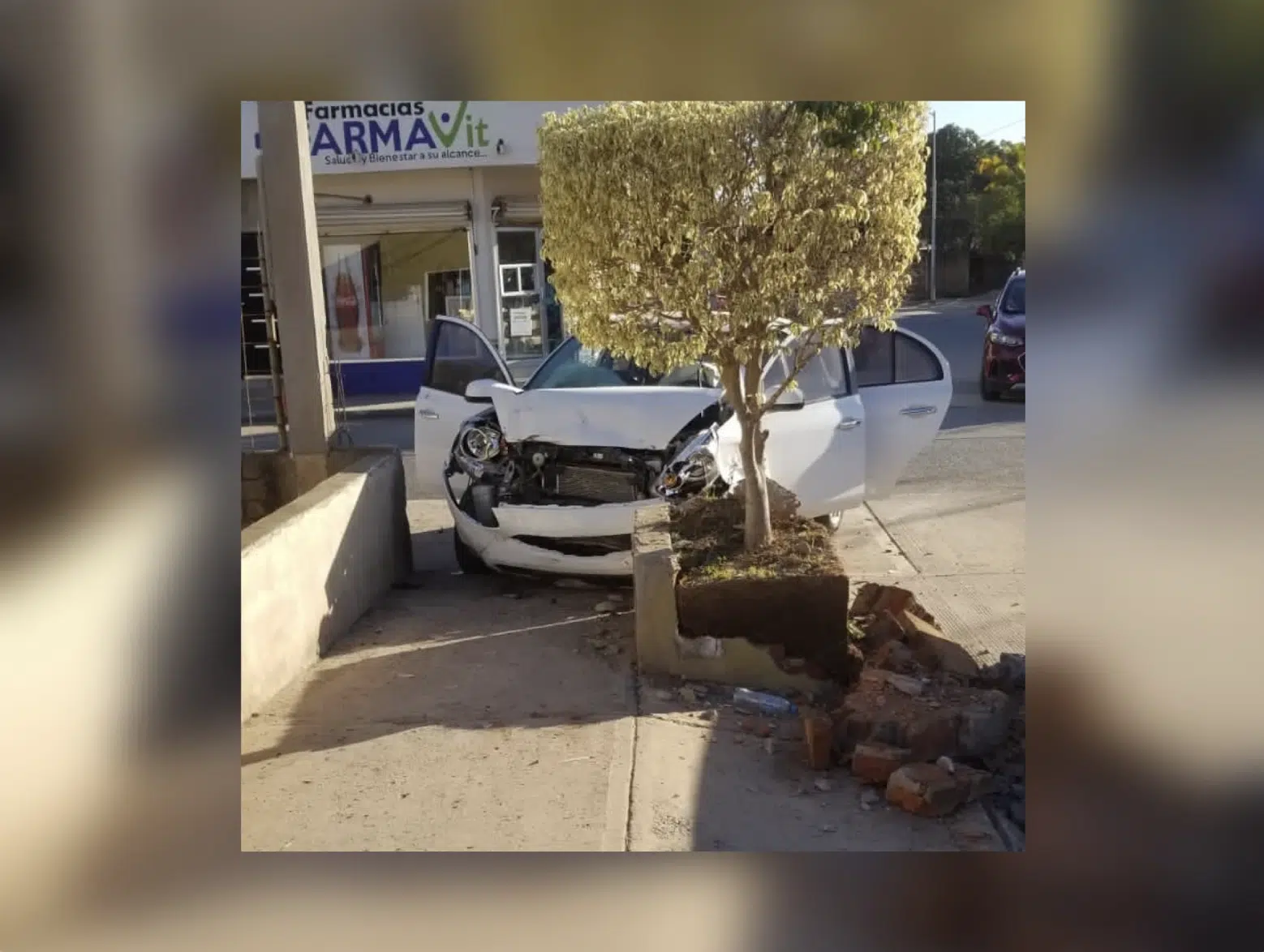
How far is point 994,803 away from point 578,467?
126 inches

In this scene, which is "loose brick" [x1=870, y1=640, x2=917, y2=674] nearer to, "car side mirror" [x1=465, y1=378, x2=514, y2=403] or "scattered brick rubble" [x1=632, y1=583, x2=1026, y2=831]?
"scattered brick rubble" [x1=632, y1=583, x2=1026, y2=831]

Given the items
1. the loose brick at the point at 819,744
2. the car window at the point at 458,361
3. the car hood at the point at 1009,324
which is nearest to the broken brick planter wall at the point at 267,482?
the car window at the point at 458,361

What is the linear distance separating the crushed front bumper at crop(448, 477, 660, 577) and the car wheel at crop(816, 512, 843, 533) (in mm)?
1579

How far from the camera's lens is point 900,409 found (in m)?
6.88

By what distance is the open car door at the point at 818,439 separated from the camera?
21.4 feet

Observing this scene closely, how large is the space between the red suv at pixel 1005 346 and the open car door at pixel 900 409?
477cm

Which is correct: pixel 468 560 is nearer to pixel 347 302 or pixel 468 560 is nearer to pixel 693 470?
pixel 693 470

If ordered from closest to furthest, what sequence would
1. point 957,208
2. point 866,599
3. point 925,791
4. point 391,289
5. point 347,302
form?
point 925,791 → point 866,599 → point 391,289 → point 347,302 → point 957,208

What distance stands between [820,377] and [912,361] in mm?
677

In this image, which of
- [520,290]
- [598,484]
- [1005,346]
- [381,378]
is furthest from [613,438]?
[381,378]
